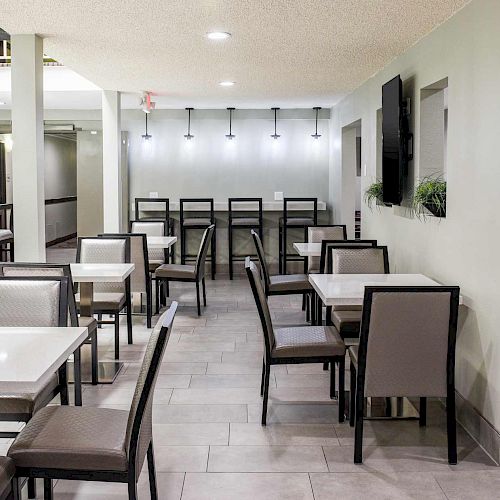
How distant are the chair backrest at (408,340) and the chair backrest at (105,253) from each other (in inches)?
102

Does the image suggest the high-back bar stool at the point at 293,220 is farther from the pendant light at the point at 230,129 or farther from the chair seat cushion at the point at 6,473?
the chair seat cushion at the point at 6,473

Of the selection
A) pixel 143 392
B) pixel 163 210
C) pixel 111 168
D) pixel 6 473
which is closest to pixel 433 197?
pixel 143 392

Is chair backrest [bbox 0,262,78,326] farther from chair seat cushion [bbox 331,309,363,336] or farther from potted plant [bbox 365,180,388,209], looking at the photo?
potted plant [bbox 365,180,388,209]

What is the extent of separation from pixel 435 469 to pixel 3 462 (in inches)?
76.5

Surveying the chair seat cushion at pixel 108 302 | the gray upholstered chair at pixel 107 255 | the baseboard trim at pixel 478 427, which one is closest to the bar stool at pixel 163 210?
the gray upholstered chair at pixel 107 255

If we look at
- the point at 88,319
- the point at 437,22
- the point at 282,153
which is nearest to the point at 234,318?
the point at 88,319

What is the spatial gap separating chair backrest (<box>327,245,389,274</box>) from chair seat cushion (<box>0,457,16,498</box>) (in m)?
3.10

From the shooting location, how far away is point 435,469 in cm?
323

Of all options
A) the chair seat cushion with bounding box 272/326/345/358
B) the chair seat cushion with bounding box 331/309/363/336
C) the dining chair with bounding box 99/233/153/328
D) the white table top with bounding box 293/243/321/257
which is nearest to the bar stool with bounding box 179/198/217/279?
the white table top with bounding box 293/243/321/257

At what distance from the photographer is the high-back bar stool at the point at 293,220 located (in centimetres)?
963

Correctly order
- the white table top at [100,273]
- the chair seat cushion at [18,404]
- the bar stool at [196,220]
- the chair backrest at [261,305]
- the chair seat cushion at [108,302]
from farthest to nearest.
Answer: the bar stool at [196,220], the chair seat cushion at [108,302], the white table top at [100,273], the chair backrest at [261,305], the chair seat cushion at [18,404]

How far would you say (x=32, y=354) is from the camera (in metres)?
2.49

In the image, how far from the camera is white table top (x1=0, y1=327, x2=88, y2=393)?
216cm

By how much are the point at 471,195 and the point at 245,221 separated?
630cm
